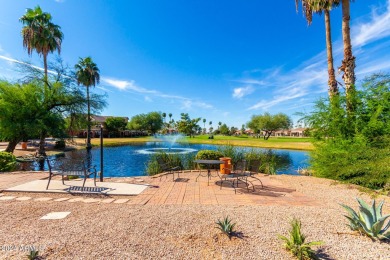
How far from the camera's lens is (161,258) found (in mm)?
2445

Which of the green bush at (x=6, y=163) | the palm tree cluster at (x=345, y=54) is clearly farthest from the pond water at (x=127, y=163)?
the palm tree cluster at (x=345, y=54)

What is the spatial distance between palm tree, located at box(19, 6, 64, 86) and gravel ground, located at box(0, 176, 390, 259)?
20.5 metres

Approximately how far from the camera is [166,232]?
308 cm

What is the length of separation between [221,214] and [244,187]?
252 cm

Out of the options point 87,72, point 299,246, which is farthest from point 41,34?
point 299,246

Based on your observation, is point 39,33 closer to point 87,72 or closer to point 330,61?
point 87,72

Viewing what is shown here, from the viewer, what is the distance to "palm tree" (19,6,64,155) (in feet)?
60.2

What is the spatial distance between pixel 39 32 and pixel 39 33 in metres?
0.11

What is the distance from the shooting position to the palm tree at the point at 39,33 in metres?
18.4

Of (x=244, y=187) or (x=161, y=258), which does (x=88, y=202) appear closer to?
(x=161, y=258)

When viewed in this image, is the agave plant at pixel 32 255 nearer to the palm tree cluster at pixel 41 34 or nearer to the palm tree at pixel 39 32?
the palm tree cluster at pixel 41 34

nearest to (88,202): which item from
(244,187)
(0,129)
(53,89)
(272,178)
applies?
(244,187)

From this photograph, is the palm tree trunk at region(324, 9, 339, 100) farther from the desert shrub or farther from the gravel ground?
the gravel ground

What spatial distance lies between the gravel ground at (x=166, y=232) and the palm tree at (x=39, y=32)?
808 inches
